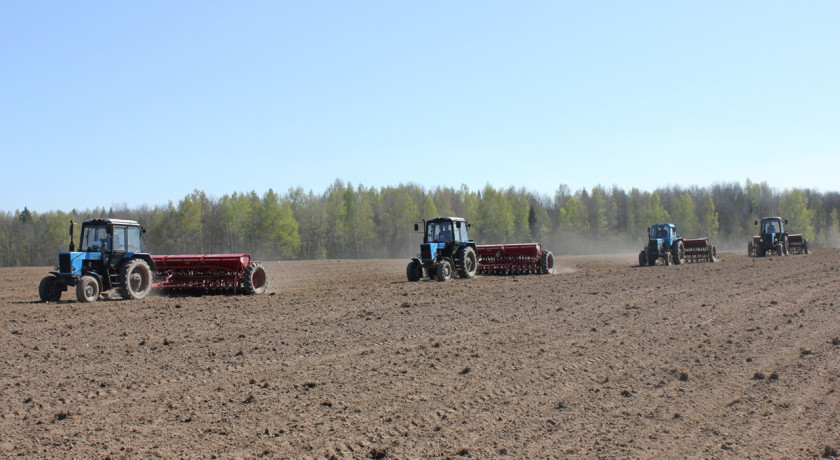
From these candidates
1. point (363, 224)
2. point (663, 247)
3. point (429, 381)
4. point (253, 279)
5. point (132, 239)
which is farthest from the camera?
point (363, 224)

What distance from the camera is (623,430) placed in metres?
5.71

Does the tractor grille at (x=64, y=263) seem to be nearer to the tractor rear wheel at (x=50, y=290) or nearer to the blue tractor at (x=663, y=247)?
the tractor rear wheel at (x=50, y=290)

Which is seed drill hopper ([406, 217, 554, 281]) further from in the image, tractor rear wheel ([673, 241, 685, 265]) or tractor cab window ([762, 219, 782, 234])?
tractor cab window ([762, 219, 782, 234])

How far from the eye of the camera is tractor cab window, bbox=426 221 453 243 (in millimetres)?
23016

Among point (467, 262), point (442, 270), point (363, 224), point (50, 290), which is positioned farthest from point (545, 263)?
point (363, 224)

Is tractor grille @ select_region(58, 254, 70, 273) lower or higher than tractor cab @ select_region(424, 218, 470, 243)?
lower

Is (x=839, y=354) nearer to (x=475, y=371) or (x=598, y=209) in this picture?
(x=475, y=371)

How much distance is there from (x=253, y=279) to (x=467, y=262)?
324 inches

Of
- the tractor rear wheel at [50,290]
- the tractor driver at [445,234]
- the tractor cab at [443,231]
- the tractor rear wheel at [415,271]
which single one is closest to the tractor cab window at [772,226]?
the tractor cab at [443,231]

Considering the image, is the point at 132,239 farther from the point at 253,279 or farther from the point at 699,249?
the point at 699,249

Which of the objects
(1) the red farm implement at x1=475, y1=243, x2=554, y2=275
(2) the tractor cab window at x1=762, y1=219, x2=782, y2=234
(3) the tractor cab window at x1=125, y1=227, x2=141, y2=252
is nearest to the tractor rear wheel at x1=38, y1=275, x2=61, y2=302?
(3) the tractor cab window at x1=125, y1=227, x2=141, y2=252

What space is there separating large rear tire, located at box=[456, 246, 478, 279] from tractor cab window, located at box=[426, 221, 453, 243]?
28.2 inches

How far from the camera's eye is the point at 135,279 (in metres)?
17.0

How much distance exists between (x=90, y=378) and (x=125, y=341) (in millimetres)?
2660
